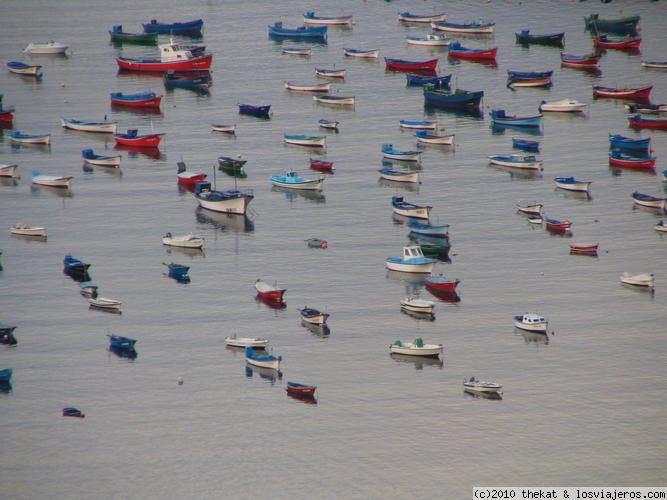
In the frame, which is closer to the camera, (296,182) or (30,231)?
(30,231)

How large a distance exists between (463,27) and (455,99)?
36453mm

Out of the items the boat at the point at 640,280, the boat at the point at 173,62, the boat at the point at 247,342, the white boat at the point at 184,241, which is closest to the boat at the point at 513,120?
the boat at the point at 173,62

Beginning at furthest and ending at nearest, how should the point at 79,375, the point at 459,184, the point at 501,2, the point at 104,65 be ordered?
1. the point at 501,2
2. the point at 104,65
3. the point at 459,184
4. the point at 79,375

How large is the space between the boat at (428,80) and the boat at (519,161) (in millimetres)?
25397

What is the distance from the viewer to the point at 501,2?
19875 centimetres

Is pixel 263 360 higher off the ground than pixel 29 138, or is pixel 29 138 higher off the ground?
pixel 29 138

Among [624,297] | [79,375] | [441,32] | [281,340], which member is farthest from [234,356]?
[441,32]

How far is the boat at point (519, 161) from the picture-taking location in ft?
408

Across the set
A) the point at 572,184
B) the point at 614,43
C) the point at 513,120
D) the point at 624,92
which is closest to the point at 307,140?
the point at 513,120

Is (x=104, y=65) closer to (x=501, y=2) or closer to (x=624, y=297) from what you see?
(x=501, y=2)

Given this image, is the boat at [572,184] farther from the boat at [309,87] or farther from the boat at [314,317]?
the boat at [309,87]

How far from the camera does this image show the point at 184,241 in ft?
346

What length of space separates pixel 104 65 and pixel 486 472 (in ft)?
339

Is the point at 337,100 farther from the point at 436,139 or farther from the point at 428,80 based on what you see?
the point at 436,139
